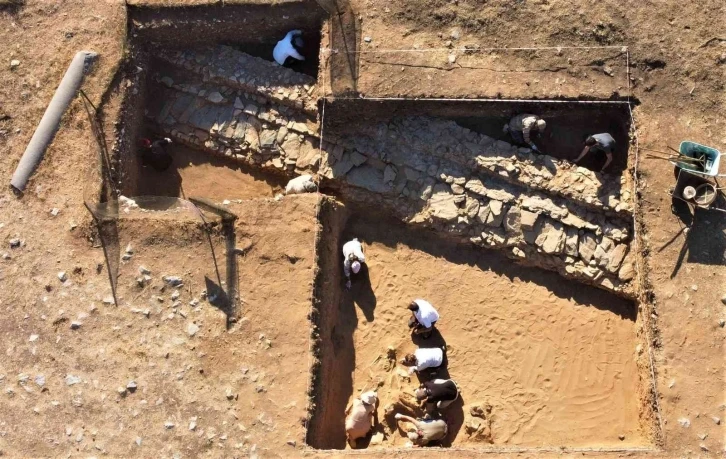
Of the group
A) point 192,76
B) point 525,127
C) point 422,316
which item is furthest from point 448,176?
point 192,76

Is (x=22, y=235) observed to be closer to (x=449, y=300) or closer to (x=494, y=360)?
(x=449, y=300)

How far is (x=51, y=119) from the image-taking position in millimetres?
8180

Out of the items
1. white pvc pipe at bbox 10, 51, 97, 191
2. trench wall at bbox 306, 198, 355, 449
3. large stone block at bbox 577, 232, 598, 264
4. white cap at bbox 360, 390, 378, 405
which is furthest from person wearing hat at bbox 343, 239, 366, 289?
white pvc pipe at bbox 10, 51, 97, 191

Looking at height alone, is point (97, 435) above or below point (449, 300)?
below

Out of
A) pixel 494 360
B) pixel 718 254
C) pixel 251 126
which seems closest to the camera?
pixel 718 254

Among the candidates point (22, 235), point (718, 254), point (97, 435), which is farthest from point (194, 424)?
point (718, 254)

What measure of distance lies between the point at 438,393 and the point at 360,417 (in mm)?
1086

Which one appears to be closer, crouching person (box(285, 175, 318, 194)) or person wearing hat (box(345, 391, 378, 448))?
person wearing hat (box(345, 391, 378, 448))

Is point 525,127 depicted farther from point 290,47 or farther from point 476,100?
point 290,47

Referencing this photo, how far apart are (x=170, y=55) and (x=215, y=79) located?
33.7 inches

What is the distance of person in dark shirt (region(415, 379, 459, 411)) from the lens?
7.41m

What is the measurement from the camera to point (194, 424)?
23.2 feet

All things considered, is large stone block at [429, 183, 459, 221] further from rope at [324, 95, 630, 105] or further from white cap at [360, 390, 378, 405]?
white cap at [360, 390, 378, 405]

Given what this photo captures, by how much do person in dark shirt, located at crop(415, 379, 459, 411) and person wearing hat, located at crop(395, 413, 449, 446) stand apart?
0.23 metres
